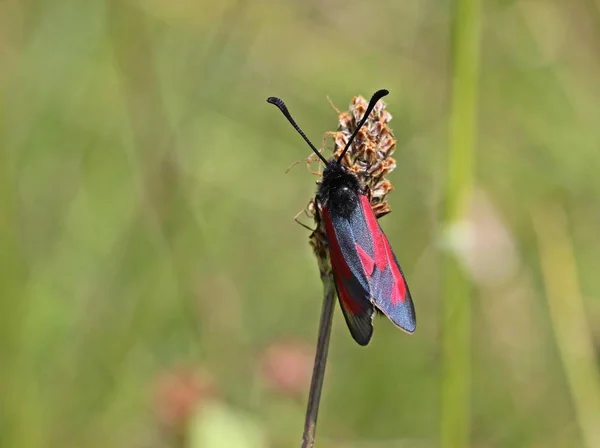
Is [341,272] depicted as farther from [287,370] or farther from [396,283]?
[287,370]

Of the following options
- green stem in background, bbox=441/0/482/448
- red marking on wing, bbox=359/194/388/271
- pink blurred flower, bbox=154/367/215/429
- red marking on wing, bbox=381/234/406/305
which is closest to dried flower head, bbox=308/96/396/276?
red marking on wing, bbox=359/194/388/271

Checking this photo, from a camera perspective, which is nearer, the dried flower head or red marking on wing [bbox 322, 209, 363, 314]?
red marking on wing [bbox 322, 209, 363, 314]

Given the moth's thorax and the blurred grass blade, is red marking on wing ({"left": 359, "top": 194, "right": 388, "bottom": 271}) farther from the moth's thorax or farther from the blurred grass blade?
→ the blurred grass blade

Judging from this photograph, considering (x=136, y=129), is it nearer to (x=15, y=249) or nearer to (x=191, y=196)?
(x=191, y=196)

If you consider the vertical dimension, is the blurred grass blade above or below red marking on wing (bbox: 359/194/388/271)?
above

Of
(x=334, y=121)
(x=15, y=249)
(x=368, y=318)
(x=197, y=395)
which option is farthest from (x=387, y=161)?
(x=334, y=121)

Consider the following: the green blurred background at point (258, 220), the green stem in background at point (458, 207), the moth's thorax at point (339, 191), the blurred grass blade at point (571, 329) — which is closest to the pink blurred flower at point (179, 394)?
the green blurred background at point (258, 220)

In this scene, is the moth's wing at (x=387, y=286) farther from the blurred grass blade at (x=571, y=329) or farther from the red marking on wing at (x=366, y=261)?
the blurred grass blade at (x=571, y=329)

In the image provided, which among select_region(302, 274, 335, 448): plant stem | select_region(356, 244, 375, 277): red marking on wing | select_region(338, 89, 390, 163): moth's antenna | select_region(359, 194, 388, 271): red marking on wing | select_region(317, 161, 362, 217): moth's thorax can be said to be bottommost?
select_region(302, 274, 335, 448): plant stem
